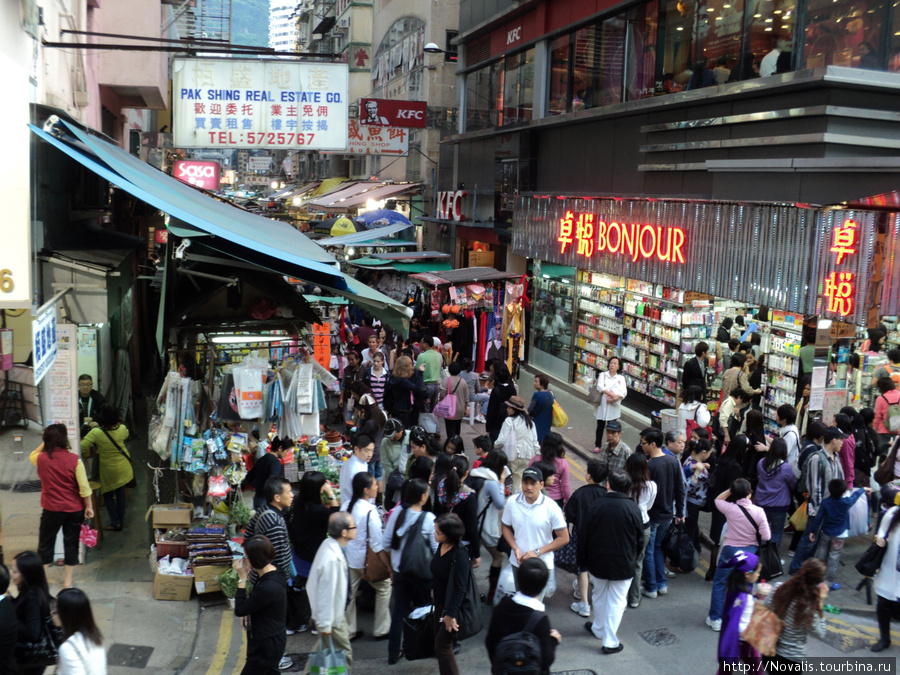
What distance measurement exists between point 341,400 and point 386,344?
288 centimetres

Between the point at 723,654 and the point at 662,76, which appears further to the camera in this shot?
the point at 662,76

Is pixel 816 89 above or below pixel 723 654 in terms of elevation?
above

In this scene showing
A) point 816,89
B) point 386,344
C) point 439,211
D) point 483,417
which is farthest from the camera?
point 439,211

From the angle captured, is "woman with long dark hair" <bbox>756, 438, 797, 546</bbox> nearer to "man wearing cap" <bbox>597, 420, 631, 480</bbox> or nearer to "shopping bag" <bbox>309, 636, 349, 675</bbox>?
"man wearing cap" <bbox>597, 420, 631, 480</bbox>

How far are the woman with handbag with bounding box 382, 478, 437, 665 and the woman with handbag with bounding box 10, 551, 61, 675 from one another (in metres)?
2.53

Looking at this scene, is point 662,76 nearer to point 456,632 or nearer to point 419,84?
point 456,632

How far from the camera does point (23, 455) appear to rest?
8.03 meters

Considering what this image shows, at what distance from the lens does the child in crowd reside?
8.05 meters

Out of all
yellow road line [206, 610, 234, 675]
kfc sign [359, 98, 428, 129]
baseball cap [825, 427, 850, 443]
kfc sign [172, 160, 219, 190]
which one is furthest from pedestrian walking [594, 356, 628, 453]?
kfc sign [172, 160, 219, 190]

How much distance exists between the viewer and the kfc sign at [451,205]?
24844 millimetres

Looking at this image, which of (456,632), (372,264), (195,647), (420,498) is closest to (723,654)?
(456,632)

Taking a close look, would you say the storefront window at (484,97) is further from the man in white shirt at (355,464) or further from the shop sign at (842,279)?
the man in white shirt at (355,464)

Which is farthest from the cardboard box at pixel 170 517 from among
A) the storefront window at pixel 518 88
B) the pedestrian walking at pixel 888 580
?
the storefront window at pixel 518 88

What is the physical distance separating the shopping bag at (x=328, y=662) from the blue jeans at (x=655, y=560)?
3452mm
